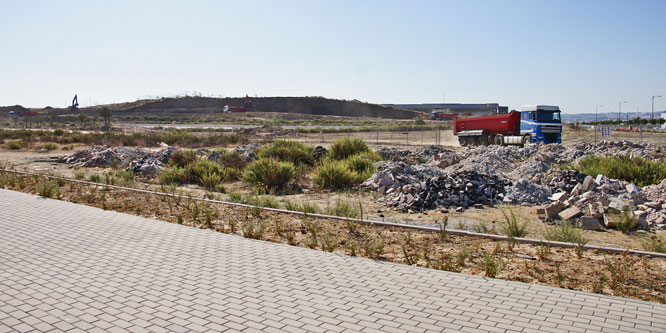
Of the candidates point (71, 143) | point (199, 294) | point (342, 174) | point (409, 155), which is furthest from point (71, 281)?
point (71, 143)

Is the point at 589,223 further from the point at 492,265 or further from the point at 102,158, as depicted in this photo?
the point at 102,158

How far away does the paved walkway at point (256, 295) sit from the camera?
16.0 ft

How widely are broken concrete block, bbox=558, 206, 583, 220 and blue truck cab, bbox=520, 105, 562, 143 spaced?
23.5 metres

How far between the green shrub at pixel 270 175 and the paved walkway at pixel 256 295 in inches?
305

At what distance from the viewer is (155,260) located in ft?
23.7

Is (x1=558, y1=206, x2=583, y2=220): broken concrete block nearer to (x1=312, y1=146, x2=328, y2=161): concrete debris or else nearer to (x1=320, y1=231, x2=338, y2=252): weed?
(x1=320, y1=231, x2=338, y2=252): weed

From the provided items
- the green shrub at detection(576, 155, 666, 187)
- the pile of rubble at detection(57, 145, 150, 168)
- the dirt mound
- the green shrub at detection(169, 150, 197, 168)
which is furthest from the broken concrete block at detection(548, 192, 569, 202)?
the dirt mound

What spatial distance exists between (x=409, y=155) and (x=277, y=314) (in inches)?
864

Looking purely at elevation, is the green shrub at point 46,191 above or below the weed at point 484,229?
above

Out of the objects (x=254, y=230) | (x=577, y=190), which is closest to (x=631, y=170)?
(x=577, y=190)

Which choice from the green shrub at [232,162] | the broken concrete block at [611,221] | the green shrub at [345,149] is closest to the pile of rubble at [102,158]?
the green shrub at [232,162]

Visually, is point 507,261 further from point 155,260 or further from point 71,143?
point 71,143

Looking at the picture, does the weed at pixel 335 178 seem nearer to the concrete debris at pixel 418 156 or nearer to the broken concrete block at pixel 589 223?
the concrete debris at pixel 418 156

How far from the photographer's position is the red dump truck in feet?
109
